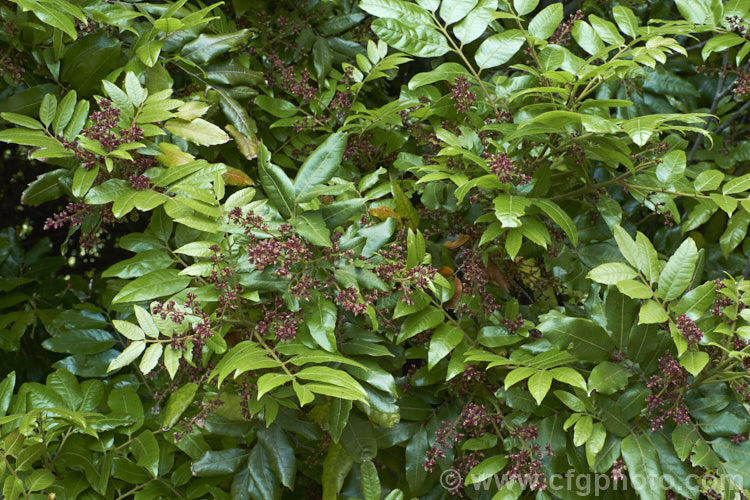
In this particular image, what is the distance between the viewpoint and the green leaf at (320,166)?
3.91ft

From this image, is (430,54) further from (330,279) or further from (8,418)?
(8,418)

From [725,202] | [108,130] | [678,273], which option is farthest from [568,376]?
[108,130]

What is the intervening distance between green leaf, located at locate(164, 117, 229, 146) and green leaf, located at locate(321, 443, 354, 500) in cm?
73

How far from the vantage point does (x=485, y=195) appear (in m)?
1.41

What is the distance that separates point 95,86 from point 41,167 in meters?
1.50

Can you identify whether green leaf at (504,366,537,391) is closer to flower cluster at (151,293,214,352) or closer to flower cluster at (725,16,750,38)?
flower cluster at (151,293,214,352)

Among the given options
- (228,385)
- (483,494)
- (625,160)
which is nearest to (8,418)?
(228,385)

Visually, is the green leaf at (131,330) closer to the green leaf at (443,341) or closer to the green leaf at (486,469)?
the green leaf at (443,341)

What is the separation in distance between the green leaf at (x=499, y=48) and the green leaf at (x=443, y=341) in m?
0.59

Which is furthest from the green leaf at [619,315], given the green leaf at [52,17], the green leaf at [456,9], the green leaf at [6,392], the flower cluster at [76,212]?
the green leaf at [6,392]

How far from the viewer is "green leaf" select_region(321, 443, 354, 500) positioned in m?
1.42

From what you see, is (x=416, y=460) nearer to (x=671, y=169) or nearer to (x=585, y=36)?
(x=671, y=169)

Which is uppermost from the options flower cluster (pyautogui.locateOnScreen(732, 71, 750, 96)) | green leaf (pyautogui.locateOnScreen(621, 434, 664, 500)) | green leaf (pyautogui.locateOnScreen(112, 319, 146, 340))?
flower cluster (pyautogui.locateOnScreen(732, 71, 750, 96))

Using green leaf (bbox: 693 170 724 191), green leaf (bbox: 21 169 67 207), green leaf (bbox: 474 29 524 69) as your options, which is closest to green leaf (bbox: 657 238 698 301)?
green leaf (bbox: 693 170 724 191)
